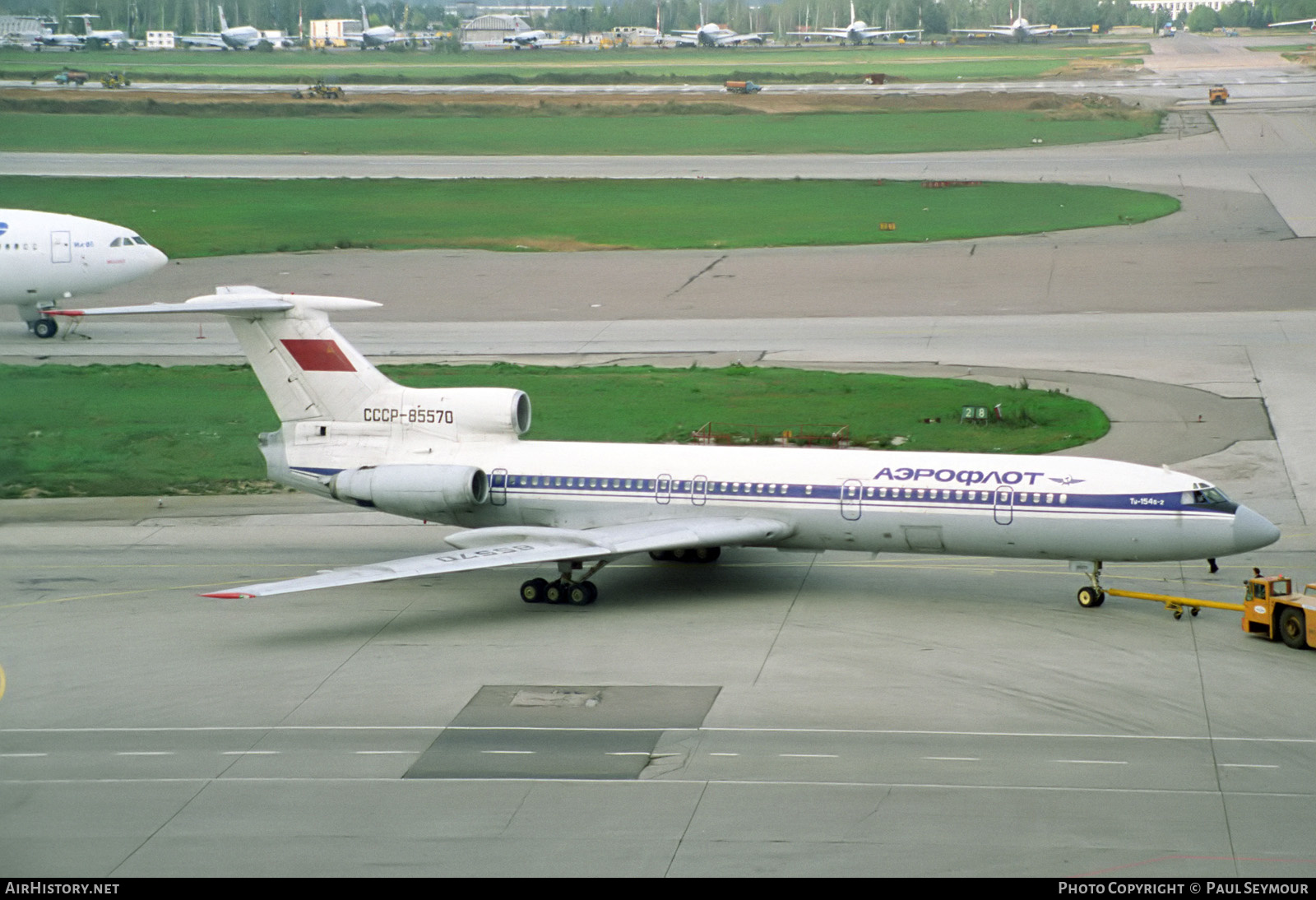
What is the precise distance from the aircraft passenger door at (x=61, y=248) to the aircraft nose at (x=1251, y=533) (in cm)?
5623

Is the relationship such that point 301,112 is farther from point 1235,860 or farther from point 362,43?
point 1235,860

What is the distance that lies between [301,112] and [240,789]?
126 metres

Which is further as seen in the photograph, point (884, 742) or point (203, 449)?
point (203, 449)

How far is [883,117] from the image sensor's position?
150 meters

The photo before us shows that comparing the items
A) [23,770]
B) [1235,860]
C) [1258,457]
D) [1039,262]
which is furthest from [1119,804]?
[1039,262]


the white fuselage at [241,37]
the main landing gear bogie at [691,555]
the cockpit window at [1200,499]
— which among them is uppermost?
the white fuselage at [241,37]

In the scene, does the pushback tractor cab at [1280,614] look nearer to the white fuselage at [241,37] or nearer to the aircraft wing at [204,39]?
the aircraft wing at [204,39]

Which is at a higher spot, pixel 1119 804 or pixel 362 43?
pixel 362 43

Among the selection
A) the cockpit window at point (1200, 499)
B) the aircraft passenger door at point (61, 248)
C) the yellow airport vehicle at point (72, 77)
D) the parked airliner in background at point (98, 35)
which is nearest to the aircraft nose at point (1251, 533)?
the cockpit window at point (1200, 499)

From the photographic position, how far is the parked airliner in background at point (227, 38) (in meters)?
137

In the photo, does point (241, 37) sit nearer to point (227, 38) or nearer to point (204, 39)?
point (227, 38)

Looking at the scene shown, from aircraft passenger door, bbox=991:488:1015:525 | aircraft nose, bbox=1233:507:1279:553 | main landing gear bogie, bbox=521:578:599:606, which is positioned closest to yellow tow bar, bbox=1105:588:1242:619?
aircraft nose, bbox=1233:507:1279:553

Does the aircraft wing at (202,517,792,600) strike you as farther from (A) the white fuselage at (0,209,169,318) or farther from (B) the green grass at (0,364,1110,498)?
(A) the white fuselage at (0,209,169,318)

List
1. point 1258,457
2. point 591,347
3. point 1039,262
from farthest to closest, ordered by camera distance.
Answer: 1. point 1039,262
2. point 591,347
3. point 1258,457
